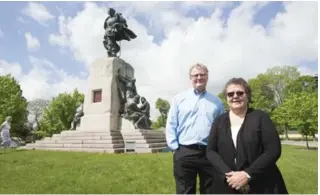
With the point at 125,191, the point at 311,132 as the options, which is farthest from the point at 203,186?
the point at 311,132

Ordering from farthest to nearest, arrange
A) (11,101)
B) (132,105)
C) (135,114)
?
1. (11,101)
2. (132,105)
3. (135,114)

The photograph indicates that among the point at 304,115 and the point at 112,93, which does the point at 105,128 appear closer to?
the point at 112,93

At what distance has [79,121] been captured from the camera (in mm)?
18750

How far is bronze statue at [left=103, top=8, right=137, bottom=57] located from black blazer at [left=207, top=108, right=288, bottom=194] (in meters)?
17.3

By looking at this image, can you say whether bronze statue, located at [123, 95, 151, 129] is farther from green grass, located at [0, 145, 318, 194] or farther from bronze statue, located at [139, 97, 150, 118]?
green grass, located at [0, 145, 318, 194]

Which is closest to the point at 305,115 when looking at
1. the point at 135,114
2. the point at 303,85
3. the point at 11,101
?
the point at 135,114

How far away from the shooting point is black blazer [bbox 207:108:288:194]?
2.62 m

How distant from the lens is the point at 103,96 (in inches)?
696

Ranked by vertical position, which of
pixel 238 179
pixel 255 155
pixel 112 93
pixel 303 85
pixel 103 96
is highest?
pixel 303 85

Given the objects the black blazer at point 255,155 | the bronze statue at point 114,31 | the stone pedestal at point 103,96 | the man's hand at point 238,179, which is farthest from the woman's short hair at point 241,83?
the bronze statue at point 114,31

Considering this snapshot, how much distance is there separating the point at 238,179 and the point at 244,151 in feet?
0.84

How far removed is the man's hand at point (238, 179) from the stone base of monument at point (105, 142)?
11.5 m

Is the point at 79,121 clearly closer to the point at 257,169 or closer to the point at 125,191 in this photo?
the point at 125,191

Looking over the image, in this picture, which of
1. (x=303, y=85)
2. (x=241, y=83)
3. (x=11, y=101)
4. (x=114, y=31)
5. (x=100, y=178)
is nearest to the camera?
(x=241, y=83)
